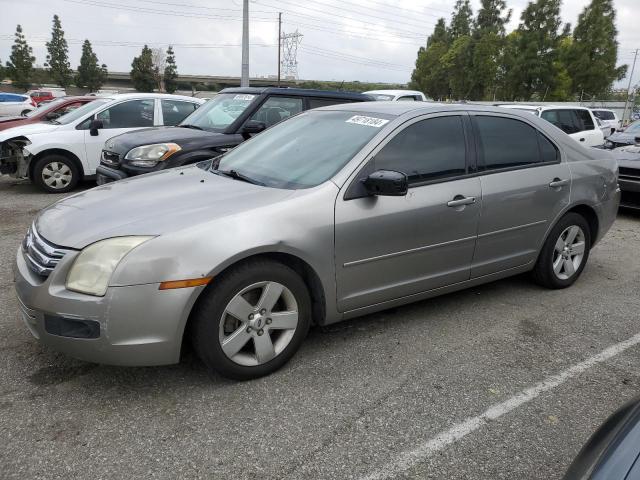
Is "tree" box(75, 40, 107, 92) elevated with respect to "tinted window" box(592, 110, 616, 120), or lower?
elevated

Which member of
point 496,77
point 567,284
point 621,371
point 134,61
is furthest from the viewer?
point 134,61

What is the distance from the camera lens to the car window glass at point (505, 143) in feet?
12.6

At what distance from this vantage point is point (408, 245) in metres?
3.36

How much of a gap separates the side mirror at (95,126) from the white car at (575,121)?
819 cm

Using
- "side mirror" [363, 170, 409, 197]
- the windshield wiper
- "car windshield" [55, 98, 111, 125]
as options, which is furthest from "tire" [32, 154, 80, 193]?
"side mirror" [363, 170, 409, 197]

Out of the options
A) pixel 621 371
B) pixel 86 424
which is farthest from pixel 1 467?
pixel 621 371

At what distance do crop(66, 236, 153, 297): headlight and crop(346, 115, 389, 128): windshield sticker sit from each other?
5.66ft

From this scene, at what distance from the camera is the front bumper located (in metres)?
2.52

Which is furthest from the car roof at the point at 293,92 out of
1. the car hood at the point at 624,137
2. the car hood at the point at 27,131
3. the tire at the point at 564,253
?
the car hood at the point at 624,137

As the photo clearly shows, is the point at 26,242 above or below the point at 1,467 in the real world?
above

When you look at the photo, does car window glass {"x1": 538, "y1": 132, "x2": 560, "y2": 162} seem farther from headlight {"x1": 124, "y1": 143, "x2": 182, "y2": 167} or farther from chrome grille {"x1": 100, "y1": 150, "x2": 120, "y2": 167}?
chrome grille {"x1": 100, "y1": 150, "x2": 120, "y2": 167}

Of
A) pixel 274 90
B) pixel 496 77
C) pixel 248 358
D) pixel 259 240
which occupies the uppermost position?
pixel 496 77

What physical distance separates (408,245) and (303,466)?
5.22 feet

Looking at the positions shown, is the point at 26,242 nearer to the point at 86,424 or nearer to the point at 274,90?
the point at 86,424
